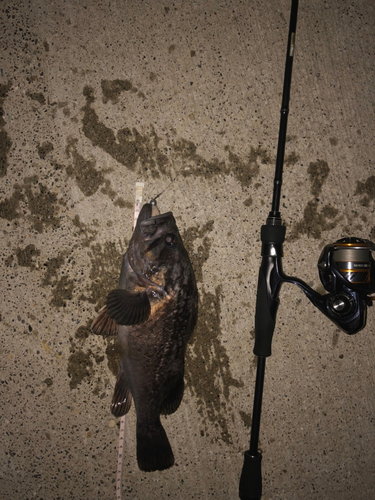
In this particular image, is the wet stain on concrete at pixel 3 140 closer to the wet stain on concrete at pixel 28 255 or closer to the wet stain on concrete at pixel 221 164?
the wet stain on concrete at pixel 28 255

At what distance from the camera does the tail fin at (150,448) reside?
1542mm

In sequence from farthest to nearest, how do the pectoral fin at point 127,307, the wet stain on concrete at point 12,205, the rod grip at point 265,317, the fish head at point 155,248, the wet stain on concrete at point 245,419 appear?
the wet stain on concrete at point 245,419 < the wet stain on concrete at point 12,205 < the rod grip at point 265,317 < the fish head at point 155,248 < the pectoral fin at point 127,307

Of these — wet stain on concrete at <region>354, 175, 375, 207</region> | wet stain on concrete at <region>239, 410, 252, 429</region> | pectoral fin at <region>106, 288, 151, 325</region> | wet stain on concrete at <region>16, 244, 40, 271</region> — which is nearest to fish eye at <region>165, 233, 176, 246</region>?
pectoral fin at <region>106, 288, 151, 325</region>

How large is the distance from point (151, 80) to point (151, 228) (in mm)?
954

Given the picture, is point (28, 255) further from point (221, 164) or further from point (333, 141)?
point (333, 141)

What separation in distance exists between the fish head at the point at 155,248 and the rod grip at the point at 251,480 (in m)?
1.05

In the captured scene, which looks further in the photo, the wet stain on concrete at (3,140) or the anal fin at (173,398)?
the wet stain on concrete at (3,140)

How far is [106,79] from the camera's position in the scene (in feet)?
5.92

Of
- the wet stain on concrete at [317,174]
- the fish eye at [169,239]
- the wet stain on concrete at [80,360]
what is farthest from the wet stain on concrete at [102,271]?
the wet stain on concrete at [317,174]

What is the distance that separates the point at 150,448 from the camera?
1.55 m

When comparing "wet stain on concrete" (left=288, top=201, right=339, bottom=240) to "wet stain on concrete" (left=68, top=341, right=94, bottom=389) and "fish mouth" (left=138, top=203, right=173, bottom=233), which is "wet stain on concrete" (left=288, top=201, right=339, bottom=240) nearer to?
"fish mouth" (left=138, top=203, right=173, bottom=233)

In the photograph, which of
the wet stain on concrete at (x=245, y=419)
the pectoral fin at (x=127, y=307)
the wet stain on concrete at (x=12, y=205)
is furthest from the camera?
the wet stain on concrete at (x=245, y=419)

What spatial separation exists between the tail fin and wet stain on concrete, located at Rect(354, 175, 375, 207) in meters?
1.79

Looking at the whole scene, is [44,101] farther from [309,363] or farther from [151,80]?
[309,363]
